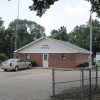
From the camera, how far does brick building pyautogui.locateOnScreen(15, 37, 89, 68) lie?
4625 cm

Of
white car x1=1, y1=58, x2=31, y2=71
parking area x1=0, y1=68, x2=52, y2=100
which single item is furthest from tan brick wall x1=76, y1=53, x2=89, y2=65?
parking area x1=0, y1=68, x2=52, y2=100

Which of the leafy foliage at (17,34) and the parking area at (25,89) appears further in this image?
the leafy foliage at (17,34)

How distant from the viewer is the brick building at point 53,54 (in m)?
46.2

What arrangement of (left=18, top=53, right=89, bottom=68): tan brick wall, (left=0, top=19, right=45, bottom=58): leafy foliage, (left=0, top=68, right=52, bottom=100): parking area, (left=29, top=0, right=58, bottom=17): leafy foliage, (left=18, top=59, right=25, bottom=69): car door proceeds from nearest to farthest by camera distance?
(left=0, top=68, right=52, bottom=100): parking area → (left=29, top=0, right=58, bottom=17): leafy foliage → (left=18, top=59, right=25, bottom=69): car door → (left=18, top=53, right=89, bottom=68): tan brick wall → (left=0, top=19, right=45, bottom=58): leafy foliage

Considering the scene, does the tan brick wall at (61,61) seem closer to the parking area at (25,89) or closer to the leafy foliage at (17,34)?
the leafy foliage at (17,34)

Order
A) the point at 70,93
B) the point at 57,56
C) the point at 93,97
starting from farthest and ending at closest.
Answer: the point at 57,56 → the point at 70,93 → the point at 93,97

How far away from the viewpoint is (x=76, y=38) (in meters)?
103

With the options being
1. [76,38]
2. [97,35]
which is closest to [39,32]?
[76,38]

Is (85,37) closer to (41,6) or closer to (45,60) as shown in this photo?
(45,60)

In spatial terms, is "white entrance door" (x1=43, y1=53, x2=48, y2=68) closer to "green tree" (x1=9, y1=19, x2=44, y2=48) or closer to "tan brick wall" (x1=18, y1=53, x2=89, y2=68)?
"tan brick wall" (x1=18, y1=53, x2=89, y2=68)

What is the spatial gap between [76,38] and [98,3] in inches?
3349

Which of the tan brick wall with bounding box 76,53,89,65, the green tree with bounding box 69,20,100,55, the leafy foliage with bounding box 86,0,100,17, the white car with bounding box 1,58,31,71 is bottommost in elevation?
the white car with bounding box 1,58,31,71

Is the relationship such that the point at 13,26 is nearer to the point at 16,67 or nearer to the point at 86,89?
Result: the point at 16,67

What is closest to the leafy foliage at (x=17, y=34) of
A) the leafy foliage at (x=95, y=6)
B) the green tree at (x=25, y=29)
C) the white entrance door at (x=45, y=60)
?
the green tree at (x=25, y=29)
